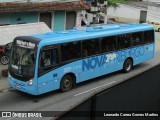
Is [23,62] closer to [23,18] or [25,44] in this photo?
[25,44]

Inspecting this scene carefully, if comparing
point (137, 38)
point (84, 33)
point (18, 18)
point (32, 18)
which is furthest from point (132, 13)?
point (84, 33)

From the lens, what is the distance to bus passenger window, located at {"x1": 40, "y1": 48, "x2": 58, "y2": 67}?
41.4ft

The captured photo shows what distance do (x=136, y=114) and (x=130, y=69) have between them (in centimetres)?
1401

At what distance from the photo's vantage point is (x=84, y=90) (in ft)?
47.3

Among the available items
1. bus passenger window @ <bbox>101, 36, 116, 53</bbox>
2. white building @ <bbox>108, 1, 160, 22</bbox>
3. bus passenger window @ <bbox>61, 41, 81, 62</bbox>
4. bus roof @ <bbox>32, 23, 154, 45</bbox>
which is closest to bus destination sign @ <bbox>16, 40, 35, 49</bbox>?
bus roof @ <bbox>32, 23, 154, 45</bbox>

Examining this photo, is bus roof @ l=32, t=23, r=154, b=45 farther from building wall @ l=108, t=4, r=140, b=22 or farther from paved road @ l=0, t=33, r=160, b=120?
building wall @ l=108, t=4, r=140, b=22

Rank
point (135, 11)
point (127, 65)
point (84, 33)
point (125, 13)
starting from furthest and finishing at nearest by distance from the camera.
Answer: point (125, 13)
point (135, 11)
point (127, 65)
point (84, 33)

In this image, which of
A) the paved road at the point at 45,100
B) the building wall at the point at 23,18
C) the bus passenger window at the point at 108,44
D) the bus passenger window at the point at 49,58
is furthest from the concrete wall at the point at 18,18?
the bus passenger window at the point at 49,58

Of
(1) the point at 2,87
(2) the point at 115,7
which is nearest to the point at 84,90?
(1) the point at 2,87

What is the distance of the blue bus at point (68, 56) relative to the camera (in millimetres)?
12570

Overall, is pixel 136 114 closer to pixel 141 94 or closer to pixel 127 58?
pixel 141 94

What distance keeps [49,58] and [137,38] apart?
23.2 ft

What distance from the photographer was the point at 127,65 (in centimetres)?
1784

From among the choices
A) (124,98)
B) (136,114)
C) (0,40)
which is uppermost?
(124,98)
